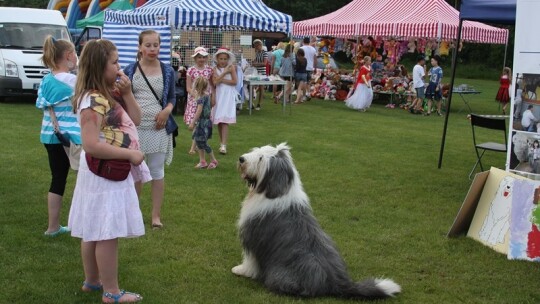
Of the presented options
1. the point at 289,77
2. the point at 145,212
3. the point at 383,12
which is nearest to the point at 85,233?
the point at 145,212

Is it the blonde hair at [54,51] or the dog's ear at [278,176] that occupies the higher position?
the blonde hair at [54,51]

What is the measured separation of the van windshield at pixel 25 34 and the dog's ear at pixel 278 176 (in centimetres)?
1233

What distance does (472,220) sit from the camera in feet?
18.9

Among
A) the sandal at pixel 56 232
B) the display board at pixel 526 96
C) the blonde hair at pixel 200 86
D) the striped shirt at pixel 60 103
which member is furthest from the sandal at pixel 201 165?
the display board at pixel 526 96

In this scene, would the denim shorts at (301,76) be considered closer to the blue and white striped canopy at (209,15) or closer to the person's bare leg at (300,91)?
the person's bare leg at (300,91)

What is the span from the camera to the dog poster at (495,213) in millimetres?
5336

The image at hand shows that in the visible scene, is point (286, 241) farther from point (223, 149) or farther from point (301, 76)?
point (301, 76)

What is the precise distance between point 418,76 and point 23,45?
1037cm

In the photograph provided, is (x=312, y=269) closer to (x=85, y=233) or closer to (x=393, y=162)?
(x=85, y=233)

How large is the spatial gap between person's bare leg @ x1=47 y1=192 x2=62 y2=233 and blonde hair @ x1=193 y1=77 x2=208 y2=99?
3.47 m

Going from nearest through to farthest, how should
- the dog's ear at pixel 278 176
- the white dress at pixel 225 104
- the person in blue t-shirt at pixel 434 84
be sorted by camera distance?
the dog's ear at pixel 278 176 < the white dress at pixel 225 104 < the person in blue t-shirt at pixel 434 84

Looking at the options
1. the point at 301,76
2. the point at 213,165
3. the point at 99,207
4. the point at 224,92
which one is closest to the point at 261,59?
the point at 301,76

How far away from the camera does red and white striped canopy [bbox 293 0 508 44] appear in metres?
18.1

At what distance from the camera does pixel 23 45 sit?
48.9ft
